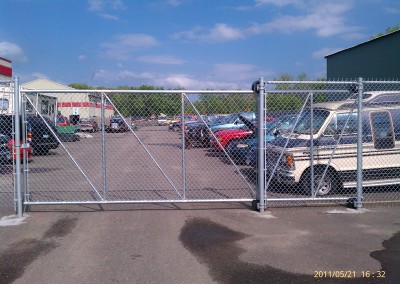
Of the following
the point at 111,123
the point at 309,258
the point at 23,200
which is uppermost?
the point at 111,123

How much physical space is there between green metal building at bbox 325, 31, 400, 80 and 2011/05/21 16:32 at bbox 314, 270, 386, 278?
59.8 ft

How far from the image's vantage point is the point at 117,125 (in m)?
8.15

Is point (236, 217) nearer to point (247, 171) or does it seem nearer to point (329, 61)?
point (247, 171)

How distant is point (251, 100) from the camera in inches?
311

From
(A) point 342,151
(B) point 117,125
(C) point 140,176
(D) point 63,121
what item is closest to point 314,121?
(A) point 342,151

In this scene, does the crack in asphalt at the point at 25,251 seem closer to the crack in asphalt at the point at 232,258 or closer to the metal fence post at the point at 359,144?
the crack in asphalt at the point at 232,258

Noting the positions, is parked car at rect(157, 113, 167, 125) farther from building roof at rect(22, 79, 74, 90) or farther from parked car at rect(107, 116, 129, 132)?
building roof at rect(22, 79, 74, 90)

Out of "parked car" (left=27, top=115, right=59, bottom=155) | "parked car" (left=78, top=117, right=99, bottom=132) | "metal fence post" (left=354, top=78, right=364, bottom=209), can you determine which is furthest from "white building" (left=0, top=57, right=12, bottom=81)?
"metal fence post" (left=354, top=78, right=364, bottom=209)

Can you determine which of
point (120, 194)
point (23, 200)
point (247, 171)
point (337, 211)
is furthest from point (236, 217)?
point (247, 171)

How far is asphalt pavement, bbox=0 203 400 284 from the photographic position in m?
4.97

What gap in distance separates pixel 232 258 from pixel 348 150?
13.8ft

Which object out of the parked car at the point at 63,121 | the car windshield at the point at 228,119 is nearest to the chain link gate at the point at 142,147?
the parked car at the point at 63,121

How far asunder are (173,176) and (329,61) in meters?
21.9

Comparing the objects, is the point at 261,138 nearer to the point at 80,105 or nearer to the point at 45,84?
the point at 80,105
